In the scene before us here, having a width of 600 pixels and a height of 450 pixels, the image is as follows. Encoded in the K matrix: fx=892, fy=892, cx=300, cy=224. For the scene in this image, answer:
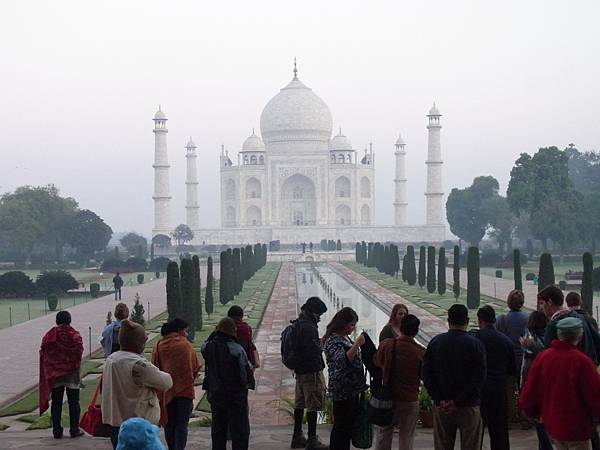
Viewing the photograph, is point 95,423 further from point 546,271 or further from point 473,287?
point 473,287

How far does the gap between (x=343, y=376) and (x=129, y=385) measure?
113cm

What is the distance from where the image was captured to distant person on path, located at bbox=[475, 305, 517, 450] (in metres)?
4.53

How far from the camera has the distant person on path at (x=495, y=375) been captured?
A: 4.53 m

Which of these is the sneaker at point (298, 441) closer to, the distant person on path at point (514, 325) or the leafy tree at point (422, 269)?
the distant person on path at point (514, 325)

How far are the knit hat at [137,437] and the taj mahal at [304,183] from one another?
154 feet

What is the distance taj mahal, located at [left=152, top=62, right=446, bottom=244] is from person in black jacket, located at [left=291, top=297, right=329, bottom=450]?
145 feet

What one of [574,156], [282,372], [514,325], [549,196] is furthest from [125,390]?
[574,156]

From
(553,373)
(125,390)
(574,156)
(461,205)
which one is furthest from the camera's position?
(574,156)

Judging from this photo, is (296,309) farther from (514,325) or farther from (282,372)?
(514,325)

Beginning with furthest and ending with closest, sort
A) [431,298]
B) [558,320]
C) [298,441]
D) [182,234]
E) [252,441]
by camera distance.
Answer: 1. [182,234]
2. [431,298]
3. [252,441]
4. [298,441]
5. [558,320]

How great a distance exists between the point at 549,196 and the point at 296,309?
19.9m

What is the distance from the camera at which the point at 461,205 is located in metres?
45.4

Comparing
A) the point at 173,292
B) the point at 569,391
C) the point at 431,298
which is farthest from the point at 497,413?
the point at 431,298

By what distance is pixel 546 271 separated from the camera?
13531 millimetres
